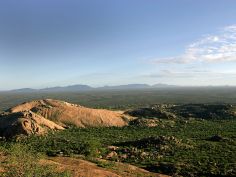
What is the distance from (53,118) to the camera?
181ft

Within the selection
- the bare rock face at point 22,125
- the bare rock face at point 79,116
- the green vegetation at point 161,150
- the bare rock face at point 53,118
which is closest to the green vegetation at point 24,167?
the green vegetation at point 161,150

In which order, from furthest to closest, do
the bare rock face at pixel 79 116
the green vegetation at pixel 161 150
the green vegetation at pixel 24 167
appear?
the bare rock face at pixel 79 116, the green vegetation at pixel 161 150, the green vegetation at pixel 24 167

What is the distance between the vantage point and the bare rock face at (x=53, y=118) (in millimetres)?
43500

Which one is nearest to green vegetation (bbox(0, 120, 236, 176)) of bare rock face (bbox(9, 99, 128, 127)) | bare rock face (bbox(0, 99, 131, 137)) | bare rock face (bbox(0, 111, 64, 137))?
bare rock face (bbox(0, 111, 64, 137))

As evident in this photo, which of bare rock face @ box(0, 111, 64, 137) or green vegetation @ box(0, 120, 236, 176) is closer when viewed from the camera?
green vegetation @ box(0, 120, 236, 176)

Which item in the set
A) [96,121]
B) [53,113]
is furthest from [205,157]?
[53,113]

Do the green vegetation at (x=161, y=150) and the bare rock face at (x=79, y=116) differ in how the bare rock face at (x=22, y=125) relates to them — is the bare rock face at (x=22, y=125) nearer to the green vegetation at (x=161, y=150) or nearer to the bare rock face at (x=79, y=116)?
the green vegetation at (x=161, y=150)

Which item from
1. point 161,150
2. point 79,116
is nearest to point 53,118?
point 79,116

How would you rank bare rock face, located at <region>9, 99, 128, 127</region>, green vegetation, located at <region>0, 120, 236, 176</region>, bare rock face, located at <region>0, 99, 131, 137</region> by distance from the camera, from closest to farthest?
green vegetation, located at <region>0, 120, 236, 176</region>, bare rock face, located at <region>0, 99, 131, 137</region>, bare rock face, located at <region>9, 99, 128, 127</region>

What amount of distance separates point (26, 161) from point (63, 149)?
12544 mm

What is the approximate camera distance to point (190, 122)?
58.7 metres

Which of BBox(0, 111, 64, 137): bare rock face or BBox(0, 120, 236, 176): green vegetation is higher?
BBox(0, 111, 64, 137): bare rock face

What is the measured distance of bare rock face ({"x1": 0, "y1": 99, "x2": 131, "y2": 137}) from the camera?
43.5 m

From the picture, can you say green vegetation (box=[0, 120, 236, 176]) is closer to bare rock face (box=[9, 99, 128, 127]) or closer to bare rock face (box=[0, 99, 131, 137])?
bare rock face (box=[0, 99, 131, 137])
